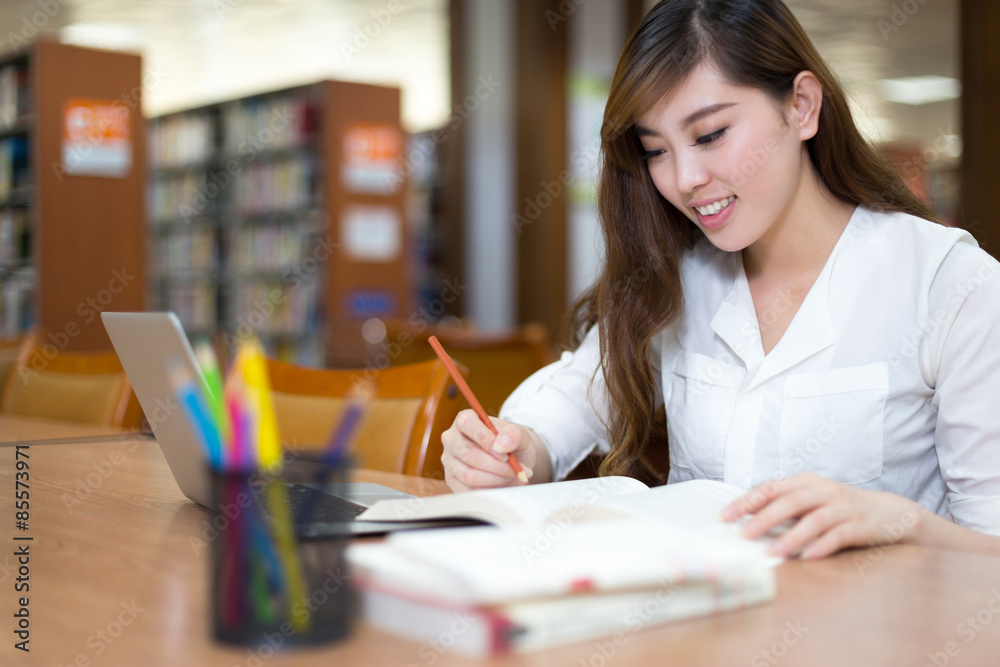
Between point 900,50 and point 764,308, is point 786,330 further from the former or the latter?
point 900,50

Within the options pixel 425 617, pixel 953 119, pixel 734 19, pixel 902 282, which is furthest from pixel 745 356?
pixel 953 119

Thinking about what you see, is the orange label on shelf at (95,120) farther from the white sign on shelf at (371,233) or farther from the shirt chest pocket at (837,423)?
the shirt chest pocket at (837,423)

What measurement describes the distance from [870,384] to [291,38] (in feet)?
25.6

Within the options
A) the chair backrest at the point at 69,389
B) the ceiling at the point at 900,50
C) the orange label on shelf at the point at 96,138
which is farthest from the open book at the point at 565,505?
the orange label on shelf at the point at 96,138

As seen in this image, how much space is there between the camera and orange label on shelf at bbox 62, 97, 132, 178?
4.91 meters

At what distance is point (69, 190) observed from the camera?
492cm

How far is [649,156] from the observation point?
138cm

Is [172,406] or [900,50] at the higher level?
[900,50]

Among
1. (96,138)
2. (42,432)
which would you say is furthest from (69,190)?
(42,432)

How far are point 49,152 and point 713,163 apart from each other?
446 centimetres

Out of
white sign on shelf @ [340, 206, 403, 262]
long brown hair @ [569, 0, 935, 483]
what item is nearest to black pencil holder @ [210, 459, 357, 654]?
long brown hair @ [569, 0, 935, 483]

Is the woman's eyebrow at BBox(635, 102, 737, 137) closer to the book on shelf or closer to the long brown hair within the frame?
the long brown hair

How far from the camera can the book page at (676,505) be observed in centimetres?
78

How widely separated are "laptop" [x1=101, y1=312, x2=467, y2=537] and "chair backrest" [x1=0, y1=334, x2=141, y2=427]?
3.97 feet
